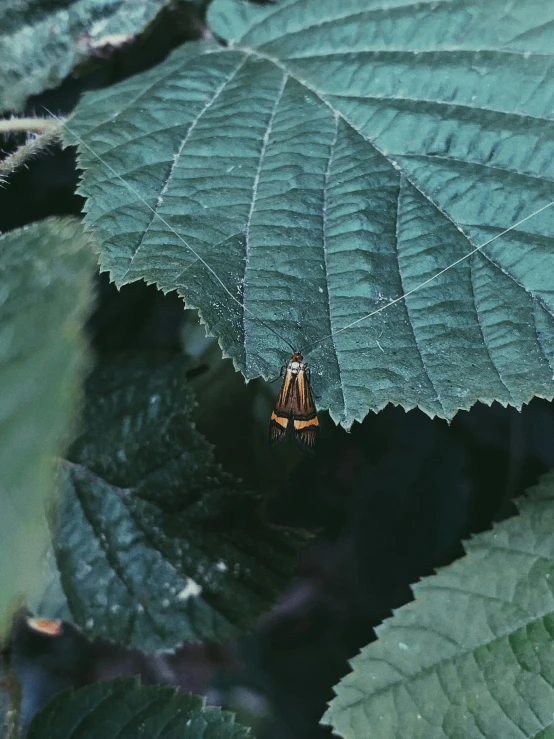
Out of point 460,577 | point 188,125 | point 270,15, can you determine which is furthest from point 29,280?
point 270,15

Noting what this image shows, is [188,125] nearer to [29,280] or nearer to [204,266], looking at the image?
[204,266]

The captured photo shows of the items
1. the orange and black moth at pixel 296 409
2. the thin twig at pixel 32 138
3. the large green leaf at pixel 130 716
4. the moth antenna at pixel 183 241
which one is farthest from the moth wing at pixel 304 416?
the thin twig at pixel 32 138

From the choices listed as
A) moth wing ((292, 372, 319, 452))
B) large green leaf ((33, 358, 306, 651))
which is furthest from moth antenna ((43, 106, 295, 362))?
large green leaf ((33, 358, 306, 651))

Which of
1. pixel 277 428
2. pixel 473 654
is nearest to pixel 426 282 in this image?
pixel 277 428

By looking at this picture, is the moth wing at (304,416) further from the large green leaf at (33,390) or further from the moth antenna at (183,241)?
the large green leaf at (33,390)

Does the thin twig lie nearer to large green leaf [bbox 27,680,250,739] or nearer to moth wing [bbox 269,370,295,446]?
moth wing [bbox 269,370,295,446]

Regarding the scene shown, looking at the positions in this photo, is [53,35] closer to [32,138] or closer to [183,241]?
[32,138]
